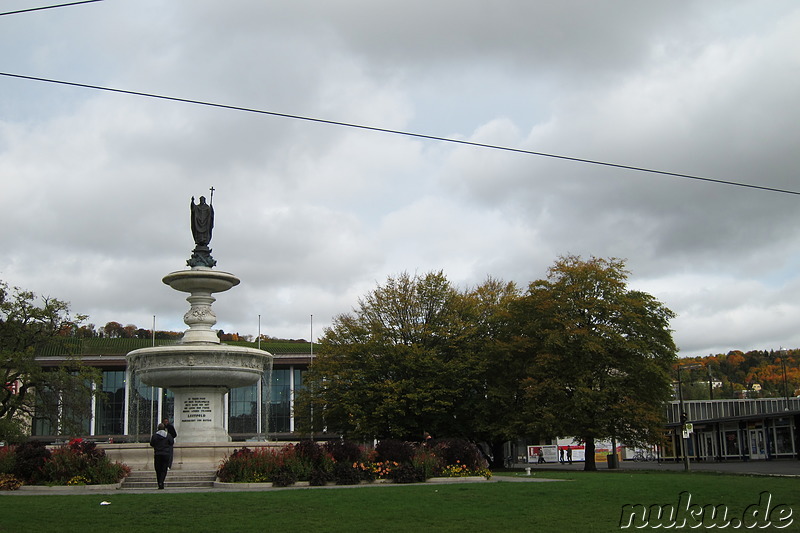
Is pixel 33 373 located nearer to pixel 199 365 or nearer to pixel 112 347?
pixel 199 365

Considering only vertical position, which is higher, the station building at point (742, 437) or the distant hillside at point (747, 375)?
the distant hillside at point (747, 375)

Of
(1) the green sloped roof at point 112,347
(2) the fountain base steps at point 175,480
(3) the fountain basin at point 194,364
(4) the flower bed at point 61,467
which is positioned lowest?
(2) the fountain base steps at point 175,480

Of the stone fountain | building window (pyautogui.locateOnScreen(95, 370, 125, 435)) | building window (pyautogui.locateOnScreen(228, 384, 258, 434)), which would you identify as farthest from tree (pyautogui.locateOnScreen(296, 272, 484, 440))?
building window (pyautogui.locateOnScreen(95, 370, 125, 435))

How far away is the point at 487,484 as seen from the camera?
20078mm

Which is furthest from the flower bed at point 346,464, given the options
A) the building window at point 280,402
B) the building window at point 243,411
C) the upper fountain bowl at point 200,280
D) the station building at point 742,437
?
the building window at point 243,411

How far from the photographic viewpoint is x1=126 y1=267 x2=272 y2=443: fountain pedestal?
2384 cm

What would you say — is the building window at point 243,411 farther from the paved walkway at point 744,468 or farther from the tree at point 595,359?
the tree at point 595,359

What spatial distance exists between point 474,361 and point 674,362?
10.9 m

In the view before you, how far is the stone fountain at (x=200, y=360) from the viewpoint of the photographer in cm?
2386

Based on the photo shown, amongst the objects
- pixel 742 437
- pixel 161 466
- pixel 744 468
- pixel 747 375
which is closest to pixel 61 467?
pixel 161 466

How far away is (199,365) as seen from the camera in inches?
939

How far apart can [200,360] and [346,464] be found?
5838 millimetres

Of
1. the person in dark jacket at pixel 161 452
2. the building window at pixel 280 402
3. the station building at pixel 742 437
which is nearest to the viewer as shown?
the person in dark jacket at pixel 161 452

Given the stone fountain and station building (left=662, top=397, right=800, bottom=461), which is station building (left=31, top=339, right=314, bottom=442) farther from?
the stone fountain
